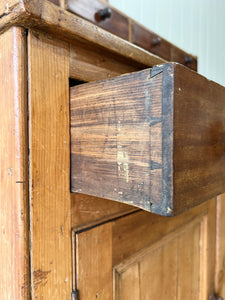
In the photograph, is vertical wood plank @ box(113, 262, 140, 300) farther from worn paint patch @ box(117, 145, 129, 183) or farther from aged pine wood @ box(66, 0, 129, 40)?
aged pine wood @ box(66, 0, 129, 40)

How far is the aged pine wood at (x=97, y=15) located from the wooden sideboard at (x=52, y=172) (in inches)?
11.8

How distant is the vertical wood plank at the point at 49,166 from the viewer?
1.11ft

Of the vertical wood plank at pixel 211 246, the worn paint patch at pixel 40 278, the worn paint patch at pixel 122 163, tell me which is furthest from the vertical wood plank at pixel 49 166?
the vertical wood plank at pixel 211 246

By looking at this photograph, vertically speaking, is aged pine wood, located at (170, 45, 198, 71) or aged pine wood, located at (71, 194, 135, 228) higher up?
aged pine wood, located at (170, 45, 198, 71)

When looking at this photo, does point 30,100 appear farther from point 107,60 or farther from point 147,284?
point 147,284

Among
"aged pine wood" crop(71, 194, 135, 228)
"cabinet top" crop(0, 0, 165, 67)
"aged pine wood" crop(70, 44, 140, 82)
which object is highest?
"cabinet top" crop(0, 0, 165, 67)

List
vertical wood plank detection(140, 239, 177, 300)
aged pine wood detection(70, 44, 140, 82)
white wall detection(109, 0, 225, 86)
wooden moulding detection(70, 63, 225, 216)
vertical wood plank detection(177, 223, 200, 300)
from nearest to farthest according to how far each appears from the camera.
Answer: wooden moulding detection(70, 63, 225, 216) < aged pine wood detection(70, 44, 140, 82) < vertical wood plank detection(140, 239, 177, 300) < vertical wood plank detection(177, 223, 200, 300) < white wall detection(109, 0, 225, 86)

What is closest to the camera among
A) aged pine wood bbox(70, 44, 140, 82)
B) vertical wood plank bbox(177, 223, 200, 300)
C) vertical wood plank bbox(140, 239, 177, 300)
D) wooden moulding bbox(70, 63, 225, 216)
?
wooden moulding bbox(70, 63, 225, 216)

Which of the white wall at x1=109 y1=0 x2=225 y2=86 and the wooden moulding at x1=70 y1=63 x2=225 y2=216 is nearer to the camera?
the wooden moulding at x1=70 y1=63 x2=225 y2=216

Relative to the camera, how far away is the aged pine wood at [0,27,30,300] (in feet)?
1.07

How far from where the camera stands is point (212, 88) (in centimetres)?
34

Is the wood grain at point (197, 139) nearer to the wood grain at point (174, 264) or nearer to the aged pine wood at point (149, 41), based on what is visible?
the wood grain at point (174, 264)

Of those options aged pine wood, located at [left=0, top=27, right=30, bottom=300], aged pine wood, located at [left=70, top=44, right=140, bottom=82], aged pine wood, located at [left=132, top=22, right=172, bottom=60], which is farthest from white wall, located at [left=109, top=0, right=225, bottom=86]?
aged pine wood, located at [left=0, top=27, right=30, bottom=300]

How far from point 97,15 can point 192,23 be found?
3.08 ft
